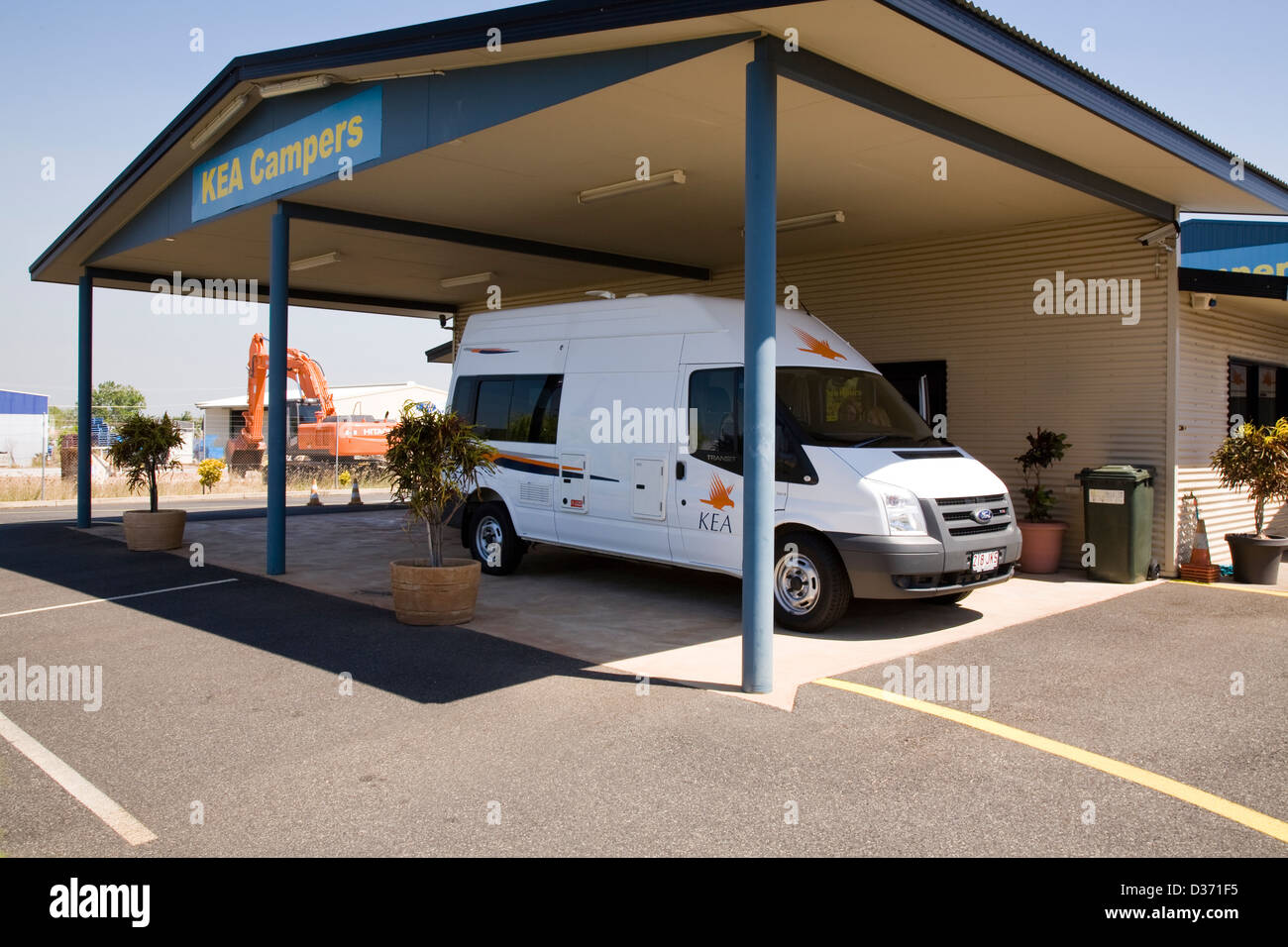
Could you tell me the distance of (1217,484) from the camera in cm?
1070

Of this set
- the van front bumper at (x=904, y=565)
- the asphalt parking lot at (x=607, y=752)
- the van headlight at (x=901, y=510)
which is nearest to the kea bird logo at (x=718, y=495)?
the van front bumper at (x=904, y=565)

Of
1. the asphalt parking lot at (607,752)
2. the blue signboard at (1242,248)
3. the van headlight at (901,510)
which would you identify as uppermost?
the blue signboard at (1242,248)

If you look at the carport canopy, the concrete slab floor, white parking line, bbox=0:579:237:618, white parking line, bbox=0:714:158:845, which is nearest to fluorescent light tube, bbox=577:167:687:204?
the carport canopy

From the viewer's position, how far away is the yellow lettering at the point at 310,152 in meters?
9.50

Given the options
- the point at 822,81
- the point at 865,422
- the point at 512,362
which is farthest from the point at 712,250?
the point at 822,81

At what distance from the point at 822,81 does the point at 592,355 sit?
3589 millimetres

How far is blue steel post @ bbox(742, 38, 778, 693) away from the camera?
5.82 metres

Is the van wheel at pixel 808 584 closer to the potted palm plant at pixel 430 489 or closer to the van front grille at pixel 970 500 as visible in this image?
the van front grille at pixel 970 500

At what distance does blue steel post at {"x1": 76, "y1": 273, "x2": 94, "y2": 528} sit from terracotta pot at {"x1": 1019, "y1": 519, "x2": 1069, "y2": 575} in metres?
13.6

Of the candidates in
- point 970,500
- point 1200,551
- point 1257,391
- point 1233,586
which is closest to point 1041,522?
point 1200,551

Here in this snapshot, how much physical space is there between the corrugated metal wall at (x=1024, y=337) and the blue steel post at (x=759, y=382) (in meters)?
4.85

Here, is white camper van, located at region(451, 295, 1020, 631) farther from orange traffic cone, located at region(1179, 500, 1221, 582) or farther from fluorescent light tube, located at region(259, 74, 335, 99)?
orange traffic cone, located at region(1179, 500, 1221, 582)
